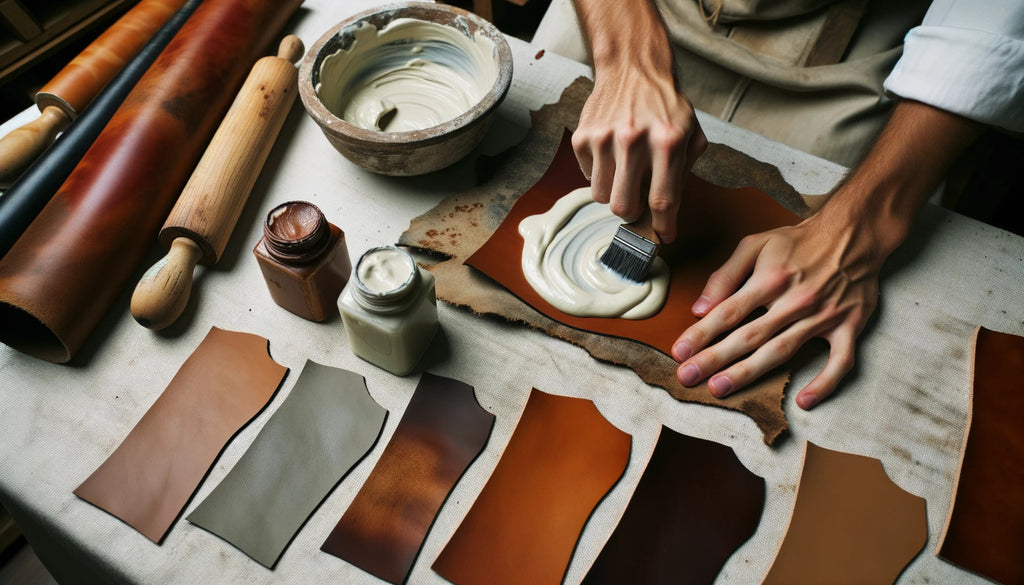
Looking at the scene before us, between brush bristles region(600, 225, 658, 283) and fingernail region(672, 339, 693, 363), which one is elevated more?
brush bristles region(600, 225, 658, 283)

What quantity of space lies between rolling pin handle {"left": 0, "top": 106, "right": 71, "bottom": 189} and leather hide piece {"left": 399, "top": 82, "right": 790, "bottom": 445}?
82cm

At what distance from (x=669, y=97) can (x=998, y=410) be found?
2.72 feet

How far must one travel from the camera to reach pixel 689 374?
3.52ft

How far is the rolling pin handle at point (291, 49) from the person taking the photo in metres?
1.47

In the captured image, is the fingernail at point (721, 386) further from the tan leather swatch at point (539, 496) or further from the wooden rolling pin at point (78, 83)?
the wooden rolling pin at point (78, 83)

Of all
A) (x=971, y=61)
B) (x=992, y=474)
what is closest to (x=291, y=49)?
(x=971, y=61)

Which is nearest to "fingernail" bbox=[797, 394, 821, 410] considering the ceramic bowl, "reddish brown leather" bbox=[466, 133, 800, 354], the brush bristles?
"reddish brown leather" bbox=[466, 133, 800, 354]

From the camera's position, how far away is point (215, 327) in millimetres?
1119

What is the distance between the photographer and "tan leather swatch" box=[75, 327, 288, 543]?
3.04 ft

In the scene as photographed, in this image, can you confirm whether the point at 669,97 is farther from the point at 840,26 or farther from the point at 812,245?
the point at 840,26

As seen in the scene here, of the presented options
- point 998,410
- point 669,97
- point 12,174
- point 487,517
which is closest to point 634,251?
point 669,97

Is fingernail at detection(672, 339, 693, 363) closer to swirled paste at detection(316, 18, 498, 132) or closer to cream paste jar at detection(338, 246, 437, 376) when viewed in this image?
cream paste jar at detection(338, 246, 437, 376)

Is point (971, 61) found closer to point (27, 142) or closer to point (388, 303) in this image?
point (388, 303)

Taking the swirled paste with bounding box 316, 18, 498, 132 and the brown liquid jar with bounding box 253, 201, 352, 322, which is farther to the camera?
the swirled paste with bounding box 316, 18, 498, 132
